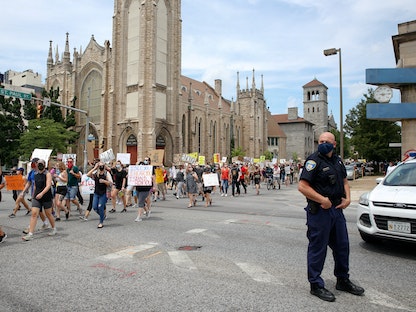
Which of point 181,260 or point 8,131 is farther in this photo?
point 8,131

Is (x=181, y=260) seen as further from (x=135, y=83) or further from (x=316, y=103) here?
(x=316, y=103)

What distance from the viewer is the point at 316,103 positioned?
108m

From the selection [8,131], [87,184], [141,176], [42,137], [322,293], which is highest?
[8,131]

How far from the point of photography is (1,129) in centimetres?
4041

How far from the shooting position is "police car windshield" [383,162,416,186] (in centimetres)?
650

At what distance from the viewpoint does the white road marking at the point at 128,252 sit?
5.82 meters

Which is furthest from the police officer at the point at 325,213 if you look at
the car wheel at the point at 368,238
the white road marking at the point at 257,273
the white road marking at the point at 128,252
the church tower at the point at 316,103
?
the church tower at the point at 316,103

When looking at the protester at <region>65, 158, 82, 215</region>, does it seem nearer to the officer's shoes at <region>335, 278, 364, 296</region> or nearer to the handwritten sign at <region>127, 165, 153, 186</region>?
the handwritten sign at <region>127, 165, 153, 186</region>

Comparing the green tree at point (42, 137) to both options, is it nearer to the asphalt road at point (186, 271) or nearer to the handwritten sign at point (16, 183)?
the handwritten sign at point (16, 183)

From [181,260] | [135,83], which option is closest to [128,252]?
[181,260]

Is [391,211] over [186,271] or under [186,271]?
over

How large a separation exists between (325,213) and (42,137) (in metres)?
39.5

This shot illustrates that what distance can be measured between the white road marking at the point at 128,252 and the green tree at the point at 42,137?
35352 millimetres

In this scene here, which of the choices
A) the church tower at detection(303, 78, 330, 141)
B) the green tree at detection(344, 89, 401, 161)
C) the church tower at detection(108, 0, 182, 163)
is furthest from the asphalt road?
the church tower at detection(303, 78, 330, 141)
